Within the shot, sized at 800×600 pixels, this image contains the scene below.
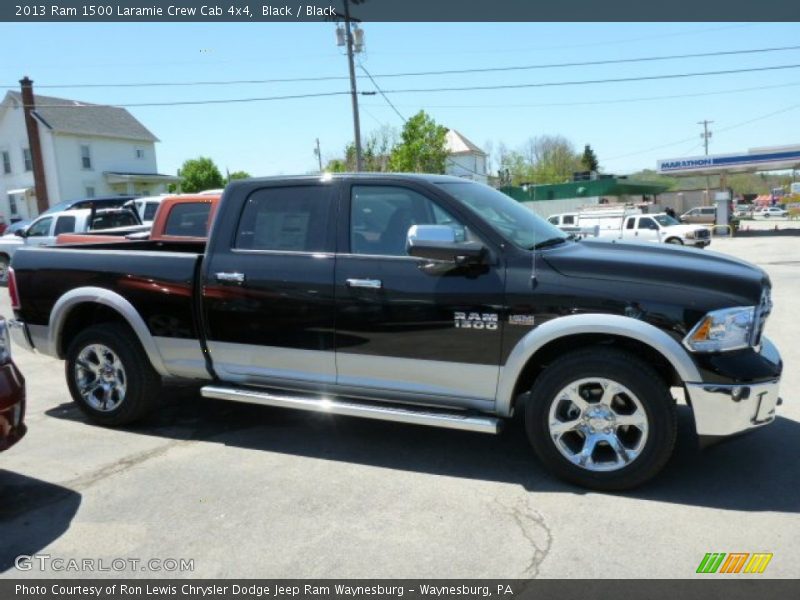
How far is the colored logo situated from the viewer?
124 inches

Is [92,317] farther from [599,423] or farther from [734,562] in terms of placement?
[734,562]

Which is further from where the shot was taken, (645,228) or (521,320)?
(645,228)

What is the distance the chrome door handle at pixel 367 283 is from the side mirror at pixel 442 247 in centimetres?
34

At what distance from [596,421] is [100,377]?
392 centimetres

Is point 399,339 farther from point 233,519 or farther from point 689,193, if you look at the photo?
point 689,193

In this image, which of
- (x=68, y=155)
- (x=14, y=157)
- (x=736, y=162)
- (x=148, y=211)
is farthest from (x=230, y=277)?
(x=14, y=157)

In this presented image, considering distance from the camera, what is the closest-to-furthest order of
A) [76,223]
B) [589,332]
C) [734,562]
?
1. [734,562]
2. [589,332]
3. [76,223]

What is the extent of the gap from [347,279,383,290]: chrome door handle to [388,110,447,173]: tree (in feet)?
130

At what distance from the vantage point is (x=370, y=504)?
155 inches

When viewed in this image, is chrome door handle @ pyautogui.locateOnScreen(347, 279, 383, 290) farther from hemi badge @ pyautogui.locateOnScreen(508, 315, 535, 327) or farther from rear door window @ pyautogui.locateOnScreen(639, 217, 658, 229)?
rear door window @ pyautogui.locateOnScreen(639, 217, 658, 229)

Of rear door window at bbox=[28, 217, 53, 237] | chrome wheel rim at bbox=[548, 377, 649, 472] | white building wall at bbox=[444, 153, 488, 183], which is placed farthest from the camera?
white building wall at bbox=[444, 153, 488, 183]

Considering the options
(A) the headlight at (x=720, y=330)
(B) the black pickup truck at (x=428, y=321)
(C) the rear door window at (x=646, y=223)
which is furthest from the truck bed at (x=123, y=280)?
(C) the rear door window at (x=646, y=223)

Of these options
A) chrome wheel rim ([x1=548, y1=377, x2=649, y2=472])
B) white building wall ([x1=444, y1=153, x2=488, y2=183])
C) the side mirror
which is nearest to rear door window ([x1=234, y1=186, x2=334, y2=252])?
the side mirror

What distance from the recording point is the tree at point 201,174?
53.6m
